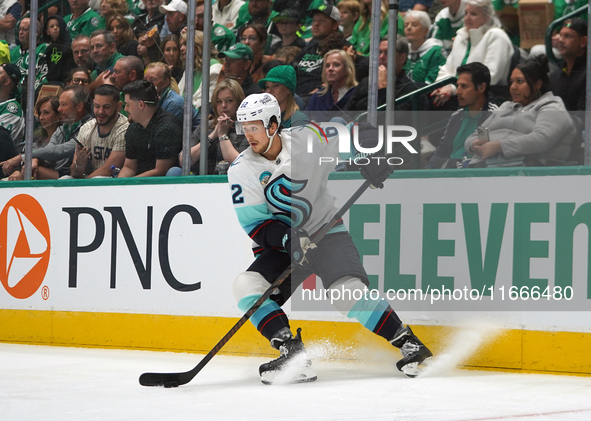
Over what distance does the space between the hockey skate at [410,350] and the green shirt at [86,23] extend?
125 inches

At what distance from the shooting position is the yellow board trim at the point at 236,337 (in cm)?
347

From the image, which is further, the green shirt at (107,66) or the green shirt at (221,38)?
the green shirt at (107,66)

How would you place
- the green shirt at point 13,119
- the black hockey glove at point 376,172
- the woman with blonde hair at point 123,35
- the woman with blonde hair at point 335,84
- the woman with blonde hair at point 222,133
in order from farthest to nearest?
the green shirt at point 13,119, the woman with blonde hair at point 123,35, the woman with blonde hair at point 222,133, the woman with blonde hair at point 335,84, the black hockey glove at point 376,172

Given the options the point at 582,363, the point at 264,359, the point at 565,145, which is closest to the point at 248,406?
the point at 264,359

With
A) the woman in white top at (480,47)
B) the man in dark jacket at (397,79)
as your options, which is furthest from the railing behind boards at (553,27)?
the man in dark jacket at (397,79)

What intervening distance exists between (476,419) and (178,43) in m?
3.06

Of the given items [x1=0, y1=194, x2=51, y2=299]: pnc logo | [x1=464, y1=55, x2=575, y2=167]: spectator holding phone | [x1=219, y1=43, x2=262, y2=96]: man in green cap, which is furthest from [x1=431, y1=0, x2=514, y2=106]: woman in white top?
[x1=0, y1=194, x2=51, y2=299]: pnc logo

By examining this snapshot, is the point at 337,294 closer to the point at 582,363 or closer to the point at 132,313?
the point at 582,363

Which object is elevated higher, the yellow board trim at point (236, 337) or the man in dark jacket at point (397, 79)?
the man in dark jacket at point (397, 79)

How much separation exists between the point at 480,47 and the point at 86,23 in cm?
280

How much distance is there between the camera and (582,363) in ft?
11.2

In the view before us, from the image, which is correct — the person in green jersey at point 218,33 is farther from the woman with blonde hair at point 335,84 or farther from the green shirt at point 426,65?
the green shirt at point 426,65

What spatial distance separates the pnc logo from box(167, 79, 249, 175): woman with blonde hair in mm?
1029

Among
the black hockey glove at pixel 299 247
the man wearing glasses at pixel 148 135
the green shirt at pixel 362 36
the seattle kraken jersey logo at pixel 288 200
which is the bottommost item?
the black hockey glove at pixel 299 247
